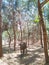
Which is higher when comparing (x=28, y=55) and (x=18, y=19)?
(x=18, y=19)

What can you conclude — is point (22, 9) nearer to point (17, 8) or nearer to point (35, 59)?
point (17, 8)

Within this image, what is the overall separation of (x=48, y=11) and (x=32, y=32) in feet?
38.4

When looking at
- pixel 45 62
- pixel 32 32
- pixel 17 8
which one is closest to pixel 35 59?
pixel 45 62

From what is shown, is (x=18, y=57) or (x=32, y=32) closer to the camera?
(x=18, y=57)

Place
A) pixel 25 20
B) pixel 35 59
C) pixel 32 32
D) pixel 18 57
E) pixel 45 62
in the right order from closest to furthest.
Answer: pixel 45 62 → pixel 35 59 → pixel 18 57 → pixel 25 20 → pixel 32 32

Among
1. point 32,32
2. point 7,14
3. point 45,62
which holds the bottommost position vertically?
point 45,62

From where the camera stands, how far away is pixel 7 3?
21016 millimetres

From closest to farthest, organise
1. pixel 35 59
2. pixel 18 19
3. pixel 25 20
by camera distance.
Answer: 1. pixel 35 59
2. pixel 18 19
3. pixel 25 20

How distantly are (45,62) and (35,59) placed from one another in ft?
5.76

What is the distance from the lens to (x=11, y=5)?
68.1 feet

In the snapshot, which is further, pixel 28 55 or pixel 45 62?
pixel 28 55

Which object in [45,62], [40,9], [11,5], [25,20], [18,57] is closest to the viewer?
[40,9]

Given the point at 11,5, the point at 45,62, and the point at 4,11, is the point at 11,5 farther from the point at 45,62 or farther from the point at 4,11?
the point at 45,62

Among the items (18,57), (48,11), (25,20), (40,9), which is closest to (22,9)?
(25,20)
